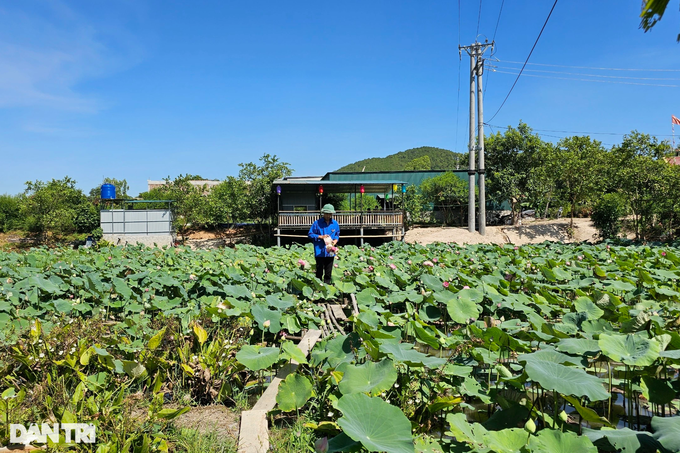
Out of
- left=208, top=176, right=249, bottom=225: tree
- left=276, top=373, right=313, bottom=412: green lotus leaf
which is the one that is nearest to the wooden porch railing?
left=208, top=176, right=249, bottom=225: tree

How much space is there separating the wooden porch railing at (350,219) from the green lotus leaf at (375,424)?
15.6 metres

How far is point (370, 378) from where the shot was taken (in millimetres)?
2402

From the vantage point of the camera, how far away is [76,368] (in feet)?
9.25

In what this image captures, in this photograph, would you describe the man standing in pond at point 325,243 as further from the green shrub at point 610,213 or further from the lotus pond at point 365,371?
the green shrub at point 610,213

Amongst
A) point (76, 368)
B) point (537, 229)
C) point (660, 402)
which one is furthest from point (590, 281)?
point (537, 229)

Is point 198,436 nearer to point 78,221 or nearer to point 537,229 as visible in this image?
point 537,229

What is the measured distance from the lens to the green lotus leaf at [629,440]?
1730 mm

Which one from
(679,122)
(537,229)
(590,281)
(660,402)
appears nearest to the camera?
(660,402)

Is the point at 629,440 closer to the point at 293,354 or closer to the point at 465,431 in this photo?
the point at 465,431

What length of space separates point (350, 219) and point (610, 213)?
10.4 m

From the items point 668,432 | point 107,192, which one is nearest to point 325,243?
point 668,432

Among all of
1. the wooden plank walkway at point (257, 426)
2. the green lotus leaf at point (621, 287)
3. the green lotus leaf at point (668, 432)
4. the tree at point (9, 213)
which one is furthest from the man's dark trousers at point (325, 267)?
the tree at point (9, 213)

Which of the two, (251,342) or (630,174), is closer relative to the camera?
(251,342)

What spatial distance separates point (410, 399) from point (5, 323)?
317 cm
